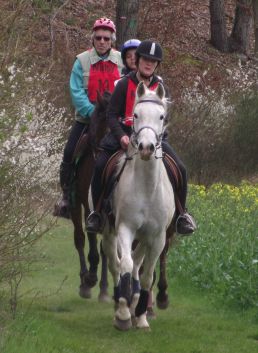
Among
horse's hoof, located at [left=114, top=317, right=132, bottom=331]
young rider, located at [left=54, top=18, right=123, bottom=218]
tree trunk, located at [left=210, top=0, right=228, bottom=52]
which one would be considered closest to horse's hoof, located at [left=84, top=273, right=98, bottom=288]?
young rider, located at [left=54, top=18, right=123, bottom=218]

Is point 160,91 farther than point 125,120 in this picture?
No

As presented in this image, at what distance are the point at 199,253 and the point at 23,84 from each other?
540 cm

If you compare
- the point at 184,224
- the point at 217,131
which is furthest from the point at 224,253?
the point at 217,131

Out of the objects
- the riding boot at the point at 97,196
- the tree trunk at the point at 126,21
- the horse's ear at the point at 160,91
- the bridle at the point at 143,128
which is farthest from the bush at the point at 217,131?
the bridle at the point at 143,128

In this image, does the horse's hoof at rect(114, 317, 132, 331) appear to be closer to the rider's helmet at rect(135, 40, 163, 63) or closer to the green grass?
the green grass

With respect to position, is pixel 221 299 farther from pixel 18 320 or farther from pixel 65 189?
pixel 18 320

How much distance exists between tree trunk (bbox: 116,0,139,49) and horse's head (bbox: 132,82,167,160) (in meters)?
13.2

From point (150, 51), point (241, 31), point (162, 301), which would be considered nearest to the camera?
point (150, 51)

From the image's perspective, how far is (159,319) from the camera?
11602 millimetres

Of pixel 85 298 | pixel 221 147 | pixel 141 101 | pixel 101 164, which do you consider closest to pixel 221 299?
pixel 85 298

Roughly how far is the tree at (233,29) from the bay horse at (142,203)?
26.6 meters

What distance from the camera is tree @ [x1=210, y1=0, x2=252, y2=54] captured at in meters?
37.3

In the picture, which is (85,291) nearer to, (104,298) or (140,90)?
(104,298)

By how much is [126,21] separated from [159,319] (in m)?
12.8
